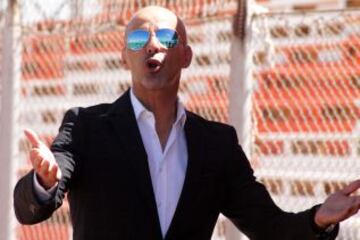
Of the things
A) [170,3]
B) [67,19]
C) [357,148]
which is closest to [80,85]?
[67,19]

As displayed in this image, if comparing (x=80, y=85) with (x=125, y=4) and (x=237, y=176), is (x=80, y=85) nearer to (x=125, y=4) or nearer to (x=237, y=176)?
(x=125, y=4)

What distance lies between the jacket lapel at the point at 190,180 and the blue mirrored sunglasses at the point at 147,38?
0.26 metres

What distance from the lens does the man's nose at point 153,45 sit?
309 cm

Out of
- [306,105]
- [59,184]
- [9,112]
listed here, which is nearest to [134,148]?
[59,184]

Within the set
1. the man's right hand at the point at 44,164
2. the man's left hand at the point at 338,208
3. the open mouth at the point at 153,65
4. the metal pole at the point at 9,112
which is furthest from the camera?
the metal pole at the point at 9,112

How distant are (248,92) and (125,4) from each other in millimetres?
875

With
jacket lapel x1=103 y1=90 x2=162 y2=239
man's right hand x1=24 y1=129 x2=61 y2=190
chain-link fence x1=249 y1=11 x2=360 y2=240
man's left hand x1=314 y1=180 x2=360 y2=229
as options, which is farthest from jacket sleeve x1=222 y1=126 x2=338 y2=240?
chain-link fence x1=249 y1=11 x2=360 y2=240

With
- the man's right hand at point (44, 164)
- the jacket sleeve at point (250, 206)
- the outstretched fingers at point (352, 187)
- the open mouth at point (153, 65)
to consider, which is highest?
the open mouth at point (153, 65)

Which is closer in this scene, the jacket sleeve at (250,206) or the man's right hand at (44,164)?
the man's right hand at (44,164)

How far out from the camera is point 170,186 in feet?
10.0

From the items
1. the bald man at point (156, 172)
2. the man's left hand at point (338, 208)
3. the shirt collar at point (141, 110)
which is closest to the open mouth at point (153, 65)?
the bald man at point (156, 172)

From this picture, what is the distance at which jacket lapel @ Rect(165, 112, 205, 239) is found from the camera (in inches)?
119

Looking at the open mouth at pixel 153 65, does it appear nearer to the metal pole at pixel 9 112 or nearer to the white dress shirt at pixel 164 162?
the white dress shirt at pixel 164 162

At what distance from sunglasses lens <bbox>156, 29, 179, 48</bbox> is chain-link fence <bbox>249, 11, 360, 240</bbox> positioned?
3.44ft
